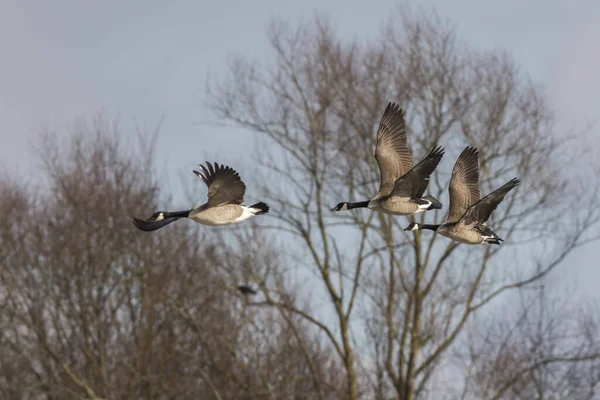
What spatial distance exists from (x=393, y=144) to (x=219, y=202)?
1885 millimetres

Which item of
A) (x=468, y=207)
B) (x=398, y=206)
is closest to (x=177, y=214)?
(x=398, y=206)

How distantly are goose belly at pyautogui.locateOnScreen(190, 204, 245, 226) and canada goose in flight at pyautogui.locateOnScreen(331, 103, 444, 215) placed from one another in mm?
961

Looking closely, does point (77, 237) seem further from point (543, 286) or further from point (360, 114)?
point (543, 286)

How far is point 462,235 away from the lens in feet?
28.3

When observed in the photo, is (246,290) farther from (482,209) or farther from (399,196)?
(399,196)

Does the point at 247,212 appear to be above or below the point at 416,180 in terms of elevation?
below

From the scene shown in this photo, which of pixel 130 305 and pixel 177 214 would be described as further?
pixel 130 305

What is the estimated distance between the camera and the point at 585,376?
1986cm

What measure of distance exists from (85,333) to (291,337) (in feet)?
14.5

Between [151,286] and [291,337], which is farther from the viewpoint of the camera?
[291,337]

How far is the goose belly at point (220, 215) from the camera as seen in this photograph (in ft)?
25.8

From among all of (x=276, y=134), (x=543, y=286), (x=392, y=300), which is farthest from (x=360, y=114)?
(x=543, y=286)

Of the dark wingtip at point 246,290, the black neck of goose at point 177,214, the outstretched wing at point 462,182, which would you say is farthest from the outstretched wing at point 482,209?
the dark wingtip at point 246,290

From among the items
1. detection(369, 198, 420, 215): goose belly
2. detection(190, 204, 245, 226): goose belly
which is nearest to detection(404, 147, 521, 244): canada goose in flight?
detection(369, 198, 420, 215): goose belly
